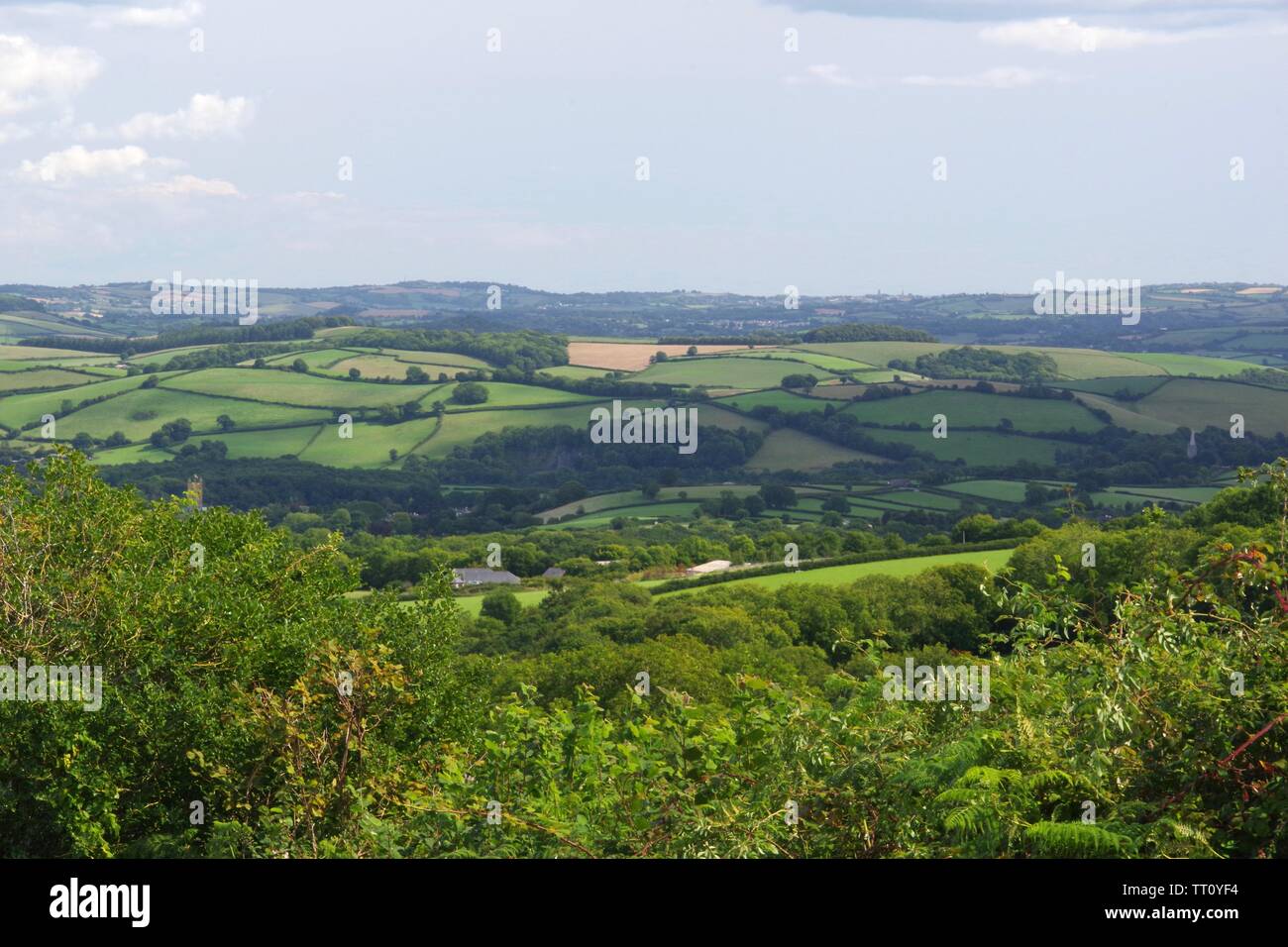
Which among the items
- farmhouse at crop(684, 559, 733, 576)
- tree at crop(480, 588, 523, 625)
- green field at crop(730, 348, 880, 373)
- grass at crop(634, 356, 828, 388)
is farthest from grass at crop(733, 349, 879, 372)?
tree at crop(480, 588, 523, 625)

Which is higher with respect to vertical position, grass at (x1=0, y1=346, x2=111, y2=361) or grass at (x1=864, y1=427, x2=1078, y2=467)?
grass at (x1=0, y1=346, x2=111, y2=361)

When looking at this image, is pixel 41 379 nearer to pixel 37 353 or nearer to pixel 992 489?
pixel 37 353

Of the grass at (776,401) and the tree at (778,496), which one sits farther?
the grass at (776,401)

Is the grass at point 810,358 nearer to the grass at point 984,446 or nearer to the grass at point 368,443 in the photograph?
the grass at point 984,446

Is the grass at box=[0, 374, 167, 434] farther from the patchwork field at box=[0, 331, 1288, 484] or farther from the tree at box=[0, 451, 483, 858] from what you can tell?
the tree at box=[0, 451, 483, 858]

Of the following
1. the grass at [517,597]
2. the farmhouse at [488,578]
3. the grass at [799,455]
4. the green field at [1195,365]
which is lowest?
the farmhouse at [488,578]

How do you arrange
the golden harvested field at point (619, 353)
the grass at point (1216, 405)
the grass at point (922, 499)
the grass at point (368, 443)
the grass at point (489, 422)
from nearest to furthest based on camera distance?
1. the grass at point (922, 499)
2. the grass at point (1216, 405)
3. the grass at point (368, 443)
4. the grass at point (489, 422)
5. the golden harvested field at point (619, 353)

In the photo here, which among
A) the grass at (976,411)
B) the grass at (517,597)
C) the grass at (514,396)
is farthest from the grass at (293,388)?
the grass at (517,597)
